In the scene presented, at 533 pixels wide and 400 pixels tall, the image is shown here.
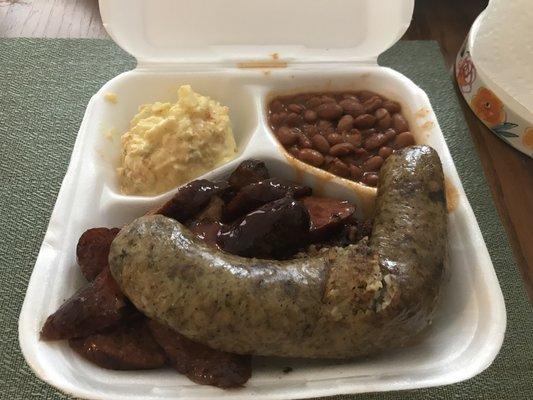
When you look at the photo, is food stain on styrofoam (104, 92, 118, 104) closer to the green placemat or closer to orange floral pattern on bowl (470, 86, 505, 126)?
the green placemat

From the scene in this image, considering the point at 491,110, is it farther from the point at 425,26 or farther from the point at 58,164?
the point at 58,164

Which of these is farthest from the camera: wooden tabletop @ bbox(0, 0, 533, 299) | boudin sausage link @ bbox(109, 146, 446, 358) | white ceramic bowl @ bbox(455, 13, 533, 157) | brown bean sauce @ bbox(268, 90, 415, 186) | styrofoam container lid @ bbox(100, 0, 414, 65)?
wooden tabletop @ bbox(0, 0, 533, 299)

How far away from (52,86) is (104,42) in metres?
0.36

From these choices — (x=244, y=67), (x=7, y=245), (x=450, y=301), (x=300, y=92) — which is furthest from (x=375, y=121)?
(x=7, y=245)

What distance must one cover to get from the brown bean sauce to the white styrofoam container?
0.14ft

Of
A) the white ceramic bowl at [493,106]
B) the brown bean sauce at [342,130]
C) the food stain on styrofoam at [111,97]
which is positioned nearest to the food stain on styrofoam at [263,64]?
the brown bean sauce at [342,130]

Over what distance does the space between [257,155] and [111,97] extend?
55cm

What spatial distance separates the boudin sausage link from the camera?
44.6 inches

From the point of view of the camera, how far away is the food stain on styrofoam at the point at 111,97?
68.3 inches

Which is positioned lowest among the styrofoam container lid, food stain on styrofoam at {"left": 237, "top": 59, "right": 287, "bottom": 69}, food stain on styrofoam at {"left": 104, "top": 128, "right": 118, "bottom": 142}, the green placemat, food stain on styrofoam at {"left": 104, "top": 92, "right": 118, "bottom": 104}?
the green placemat

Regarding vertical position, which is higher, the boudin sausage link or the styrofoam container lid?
the styrofoam container lid

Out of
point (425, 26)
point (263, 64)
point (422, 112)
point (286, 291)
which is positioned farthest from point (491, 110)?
point (286, 291)

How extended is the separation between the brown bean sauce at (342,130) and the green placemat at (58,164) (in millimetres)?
480

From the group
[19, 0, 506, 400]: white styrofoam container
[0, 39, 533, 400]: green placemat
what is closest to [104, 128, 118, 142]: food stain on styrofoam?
[19, 0, 506, 400]: white styrofoam container
